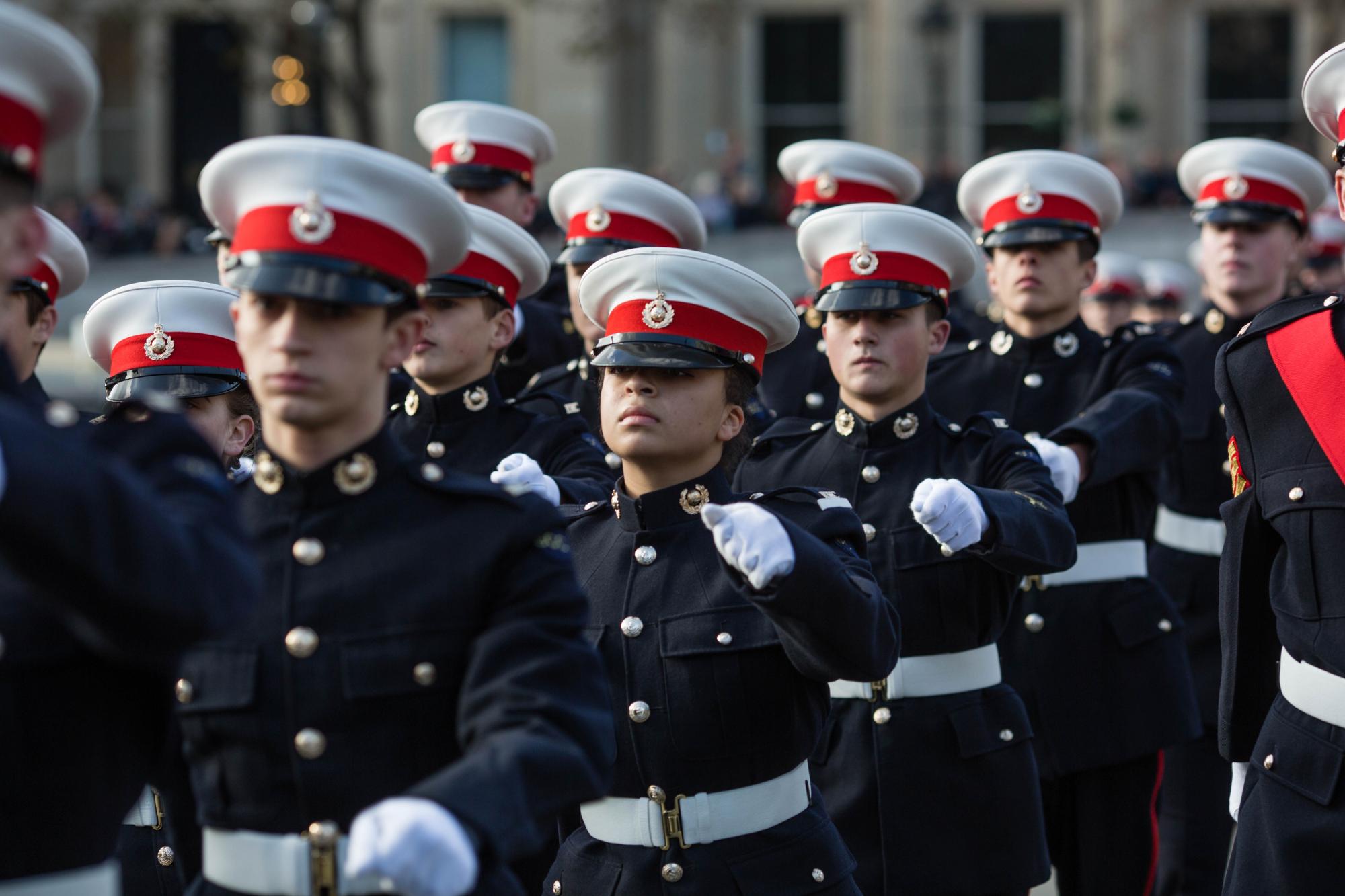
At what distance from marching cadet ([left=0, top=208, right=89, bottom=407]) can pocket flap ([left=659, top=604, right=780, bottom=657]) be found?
4.22 feet

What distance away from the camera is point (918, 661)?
4816 millimetres

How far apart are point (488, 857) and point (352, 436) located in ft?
2.23

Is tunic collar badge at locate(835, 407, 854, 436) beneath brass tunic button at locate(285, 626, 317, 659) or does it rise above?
above

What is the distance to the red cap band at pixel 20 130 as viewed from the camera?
101 inches

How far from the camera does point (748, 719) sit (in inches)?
152

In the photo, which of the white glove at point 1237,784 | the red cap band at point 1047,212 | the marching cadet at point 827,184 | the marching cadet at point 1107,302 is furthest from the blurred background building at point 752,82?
the white glove at point 1237,784

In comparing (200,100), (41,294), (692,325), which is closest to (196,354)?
(41,294)

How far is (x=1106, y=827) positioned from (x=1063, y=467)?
1.17 meters

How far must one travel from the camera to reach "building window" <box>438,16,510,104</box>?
3034cm

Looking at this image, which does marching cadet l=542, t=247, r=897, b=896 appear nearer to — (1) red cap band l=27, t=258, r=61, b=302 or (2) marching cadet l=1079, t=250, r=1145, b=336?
(1) red cap band l=27, t=258, r=61, b=302

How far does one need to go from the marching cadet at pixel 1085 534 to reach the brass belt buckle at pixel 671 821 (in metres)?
2.00

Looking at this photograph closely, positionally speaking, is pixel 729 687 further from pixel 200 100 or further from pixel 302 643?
pixel 200 100

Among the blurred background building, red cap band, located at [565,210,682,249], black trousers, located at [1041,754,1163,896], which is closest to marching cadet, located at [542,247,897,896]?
black trousers, located at [1041,754,1163,896]

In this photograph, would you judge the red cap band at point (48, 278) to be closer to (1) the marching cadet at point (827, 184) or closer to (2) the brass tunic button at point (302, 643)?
(2) the brass tunic button at point (302, 643)
